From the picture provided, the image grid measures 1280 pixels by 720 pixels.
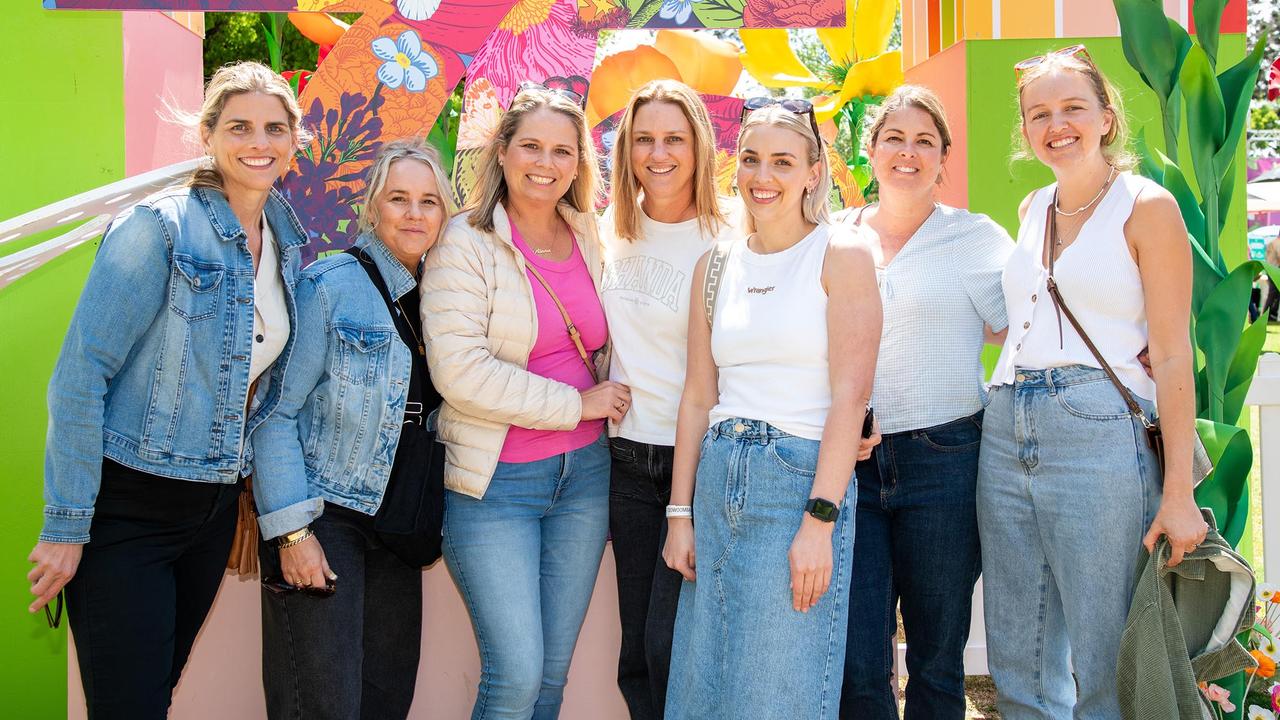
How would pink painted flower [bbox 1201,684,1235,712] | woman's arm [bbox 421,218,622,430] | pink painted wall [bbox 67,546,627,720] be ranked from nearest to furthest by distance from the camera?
woman's arm [bbox 421,218,622,430], pink painted flower [bbox 1201,684,1235,712], pink painted wall [bbox 67,546,627,720]

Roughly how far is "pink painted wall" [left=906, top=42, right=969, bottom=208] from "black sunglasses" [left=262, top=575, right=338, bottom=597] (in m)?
2.80

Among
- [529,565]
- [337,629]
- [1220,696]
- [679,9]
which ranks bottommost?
[1220,696]

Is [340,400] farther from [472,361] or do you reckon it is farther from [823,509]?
[823,509]

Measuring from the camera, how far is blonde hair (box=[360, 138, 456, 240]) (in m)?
2.64

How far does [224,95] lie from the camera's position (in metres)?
2.38

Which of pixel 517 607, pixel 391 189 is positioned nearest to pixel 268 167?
pixel 391 189

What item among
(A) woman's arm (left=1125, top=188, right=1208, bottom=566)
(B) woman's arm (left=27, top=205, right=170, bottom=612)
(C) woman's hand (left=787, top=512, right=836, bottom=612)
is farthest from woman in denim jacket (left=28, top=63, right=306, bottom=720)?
(A) woman's arm (left=1125, top=188, right=1208, bottom=566)

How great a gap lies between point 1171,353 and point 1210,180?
3.66 ft

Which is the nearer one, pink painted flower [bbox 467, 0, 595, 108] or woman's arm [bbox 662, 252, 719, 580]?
woman's arm [bbox 662, 252, 719, 580]

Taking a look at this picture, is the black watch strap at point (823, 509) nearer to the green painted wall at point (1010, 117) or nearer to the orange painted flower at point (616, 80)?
the green painted wall at point (1010, 117)

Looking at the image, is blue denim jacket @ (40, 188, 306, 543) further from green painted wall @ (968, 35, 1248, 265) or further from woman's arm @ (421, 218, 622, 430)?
green painted wall @ (968, 35, 1248, 265)

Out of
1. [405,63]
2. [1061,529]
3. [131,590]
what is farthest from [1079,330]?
[405,63]

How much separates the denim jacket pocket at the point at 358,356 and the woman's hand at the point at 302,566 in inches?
16.8

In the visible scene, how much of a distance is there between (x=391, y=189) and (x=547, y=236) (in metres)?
0.48
